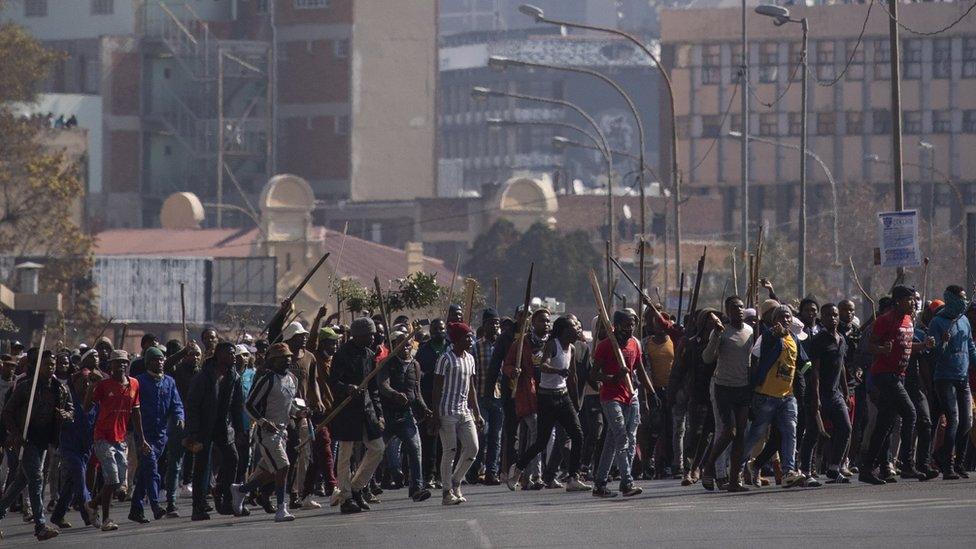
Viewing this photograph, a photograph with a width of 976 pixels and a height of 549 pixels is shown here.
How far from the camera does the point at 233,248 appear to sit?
8238 cm

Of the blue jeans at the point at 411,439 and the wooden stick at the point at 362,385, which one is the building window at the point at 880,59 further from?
the wooden stick at the point at 362,385

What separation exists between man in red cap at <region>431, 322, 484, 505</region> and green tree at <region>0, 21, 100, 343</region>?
4708cm

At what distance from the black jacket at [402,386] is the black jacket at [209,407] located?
142cm

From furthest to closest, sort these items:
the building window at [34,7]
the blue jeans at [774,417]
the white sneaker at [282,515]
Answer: the building window at [34,7] < the blue jeans at [774,417] < the white sneaker at [282,515]

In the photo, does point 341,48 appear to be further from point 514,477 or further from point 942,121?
point 514,477

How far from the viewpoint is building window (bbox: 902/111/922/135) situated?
106 m

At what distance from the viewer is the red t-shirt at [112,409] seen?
59.3 ft

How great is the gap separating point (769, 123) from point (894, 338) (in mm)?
90006

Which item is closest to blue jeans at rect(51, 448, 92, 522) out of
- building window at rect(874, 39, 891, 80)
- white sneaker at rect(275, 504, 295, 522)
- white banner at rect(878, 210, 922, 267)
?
white sneaker at rect(275, 504, 295, 522)

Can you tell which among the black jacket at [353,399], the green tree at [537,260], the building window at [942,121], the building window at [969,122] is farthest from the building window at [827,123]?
the black jacket at [353,399]

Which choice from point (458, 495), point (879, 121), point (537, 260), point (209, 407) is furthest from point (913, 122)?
point (209, 407)

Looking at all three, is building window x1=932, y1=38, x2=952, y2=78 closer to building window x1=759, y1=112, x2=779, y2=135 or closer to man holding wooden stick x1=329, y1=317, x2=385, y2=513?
building window x1=759, y1=112, x2=779, y2=135

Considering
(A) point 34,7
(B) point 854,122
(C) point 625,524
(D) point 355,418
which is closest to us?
(C) point 625,524

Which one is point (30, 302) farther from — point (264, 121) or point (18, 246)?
point (264, 121)
